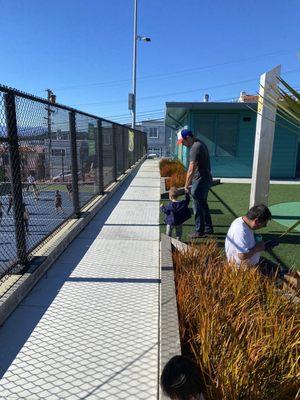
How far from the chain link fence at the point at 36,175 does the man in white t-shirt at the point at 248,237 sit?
6.85 feet

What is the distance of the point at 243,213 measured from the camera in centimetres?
750

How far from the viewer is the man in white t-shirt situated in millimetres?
3375

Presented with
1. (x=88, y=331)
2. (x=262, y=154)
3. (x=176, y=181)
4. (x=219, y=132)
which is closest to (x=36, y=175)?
(x=88, y=331)

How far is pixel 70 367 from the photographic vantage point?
2344 millimetres

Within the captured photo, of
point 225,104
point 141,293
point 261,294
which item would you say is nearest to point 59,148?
point 141,293

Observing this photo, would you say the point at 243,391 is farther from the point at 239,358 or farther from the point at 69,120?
the point at 69,120

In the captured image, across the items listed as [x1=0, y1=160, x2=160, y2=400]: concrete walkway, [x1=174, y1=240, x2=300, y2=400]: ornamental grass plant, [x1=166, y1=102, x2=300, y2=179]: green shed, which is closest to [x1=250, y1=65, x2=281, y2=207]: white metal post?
[x1=0, y1=160, x2=160, y2=400]: concrete walkway

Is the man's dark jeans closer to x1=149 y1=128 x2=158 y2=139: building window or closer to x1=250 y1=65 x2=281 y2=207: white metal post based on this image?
x1=250 y1=65 x2=281 y2=207: white metal post

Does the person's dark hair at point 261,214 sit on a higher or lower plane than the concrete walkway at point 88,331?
higher

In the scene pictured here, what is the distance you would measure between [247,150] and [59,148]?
10522 millimetres

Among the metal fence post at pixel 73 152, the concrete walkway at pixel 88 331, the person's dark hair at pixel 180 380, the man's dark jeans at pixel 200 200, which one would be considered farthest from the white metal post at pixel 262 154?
the person's dark hair at pixel 180 380

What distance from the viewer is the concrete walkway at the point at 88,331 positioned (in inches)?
85.8

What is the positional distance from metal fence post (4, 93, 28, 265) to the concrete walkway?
444 millimetres

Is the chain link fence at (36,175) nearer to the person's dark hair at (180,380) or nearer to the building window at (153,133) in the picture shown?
the person's dark hair at (180,380)
